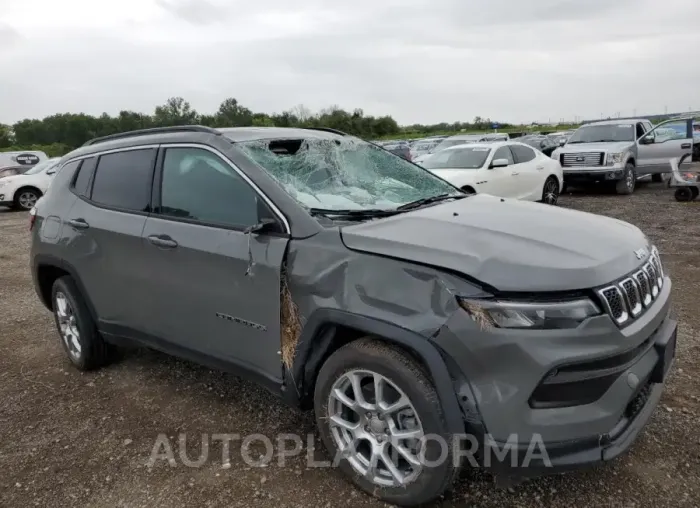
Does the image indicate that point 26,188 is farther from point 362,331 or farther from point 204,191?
point 362,331

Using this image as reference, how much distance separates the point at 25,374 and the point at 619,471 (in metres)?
4.15

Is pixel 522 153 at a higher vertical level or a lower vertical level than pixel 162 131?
lower

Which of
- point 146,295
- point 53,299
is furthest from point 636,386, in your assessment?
point 53,299

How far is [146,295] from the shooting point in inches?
133

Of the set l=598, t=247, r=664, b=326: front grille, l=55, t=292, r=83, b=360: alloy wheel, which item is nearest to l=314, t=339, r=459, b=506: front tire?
l=598, t=247, r=664, b=326: front grille

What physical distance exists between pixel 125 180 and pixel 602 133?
13986 mm

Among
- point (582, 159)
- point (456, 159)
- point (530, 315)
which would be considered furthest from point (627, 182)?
point (530, 315)

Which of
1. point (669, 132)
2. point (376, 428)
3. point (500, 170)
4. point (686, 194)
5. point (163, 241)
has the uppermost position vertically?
point (669, 132)

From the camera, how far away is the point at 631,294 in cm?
→ 234

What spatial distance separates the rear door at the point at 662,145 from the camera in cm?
1389

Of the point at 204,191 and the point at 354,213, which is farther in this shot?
the point at 204,191

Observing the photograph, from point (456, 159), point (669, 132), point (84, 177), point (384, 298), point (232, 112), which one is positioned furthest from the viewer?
point (232, 112)

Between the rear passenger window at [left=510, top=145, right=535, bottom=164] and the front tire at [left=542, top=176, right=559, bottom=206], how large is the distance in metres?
0.65

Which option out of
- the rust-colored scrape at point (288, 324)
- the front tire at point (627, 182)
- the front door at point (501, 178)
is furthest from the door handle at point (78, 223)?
the front tire at point (627, 182)
